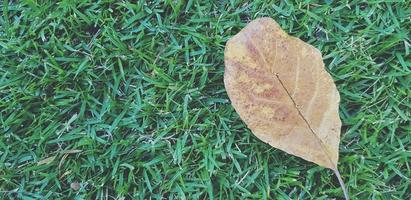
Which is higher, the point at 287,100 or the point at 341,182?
the point at 287,100

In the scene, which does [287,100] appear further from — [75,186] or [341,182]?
[75,186]

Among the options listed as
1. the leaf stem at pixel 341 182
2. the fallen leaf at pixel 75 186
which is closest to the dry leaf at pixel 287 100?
the leaf stem at pixel 341 182

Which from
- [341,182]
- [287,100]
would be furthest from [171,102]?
[341,182]

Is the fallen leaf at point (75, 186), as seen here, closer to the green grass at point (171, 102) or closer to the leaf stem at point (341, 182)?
the green grass at point (171, 102)

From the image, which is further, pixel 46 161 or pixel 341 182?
pixel 46 161

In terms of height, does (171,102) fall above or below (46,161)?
above

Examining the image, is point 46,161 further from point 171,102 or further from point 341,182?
point 341,182
